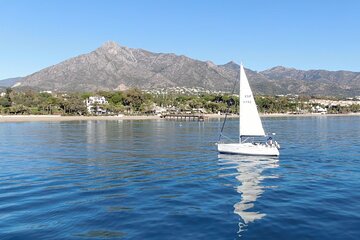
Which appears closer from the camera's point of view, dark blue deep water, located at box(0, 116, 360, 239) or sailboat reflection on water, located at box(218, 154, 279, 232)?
dark blue deep water, located at box(0, 116, 360, 239)

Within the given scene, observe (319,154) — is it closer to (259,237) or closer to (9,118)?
(259,237)

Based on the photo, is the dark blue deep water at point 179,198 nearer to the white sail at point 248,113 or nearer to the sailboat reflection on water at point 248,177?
the sailboat reflection on water at point 248,177

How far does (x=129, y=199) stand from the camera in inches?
934

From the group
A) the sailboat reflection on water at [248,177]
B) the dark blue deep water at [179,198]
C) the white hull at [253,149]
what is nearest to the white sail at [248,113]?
the white hull at [253,149]

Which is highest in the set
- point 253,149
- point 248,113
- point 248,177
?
point 248,113

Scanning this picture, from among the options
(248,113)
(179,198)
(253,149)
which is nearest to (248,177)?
(179,198)

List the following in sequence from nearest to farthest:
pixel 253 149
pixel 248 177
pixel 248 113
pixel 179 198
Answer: pixel 179 198
pixel 248 177
pixel 253 149
pixel 248 113

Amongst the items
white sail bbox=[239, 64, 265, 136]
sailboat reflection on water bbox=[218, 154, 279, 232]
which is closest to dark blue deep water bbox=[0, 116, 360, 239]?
sailboat reflection on water bbox=[218, 154, 279, 232]

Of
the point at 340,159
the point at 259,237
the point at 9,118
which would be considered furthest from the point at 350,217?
the point at 9,118

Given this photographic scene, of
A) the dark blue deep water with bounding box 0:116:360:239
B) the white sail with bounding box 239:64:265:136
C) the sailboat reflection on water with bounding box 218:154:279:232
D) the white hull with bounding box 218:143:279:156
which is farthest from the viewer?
the white sail with bounding box 239:64:265:136

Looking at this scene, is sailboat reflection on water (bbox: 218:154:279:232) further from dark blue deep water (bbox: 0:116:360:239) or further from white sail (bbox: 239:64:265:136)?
white sail (bbox: 239:64:265:136)

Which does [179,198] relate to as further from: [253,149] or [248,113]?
[248,113]

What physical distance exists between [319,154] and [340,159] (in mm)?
4627

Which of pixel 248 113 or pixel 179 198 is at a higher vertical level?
pixel 248 113
